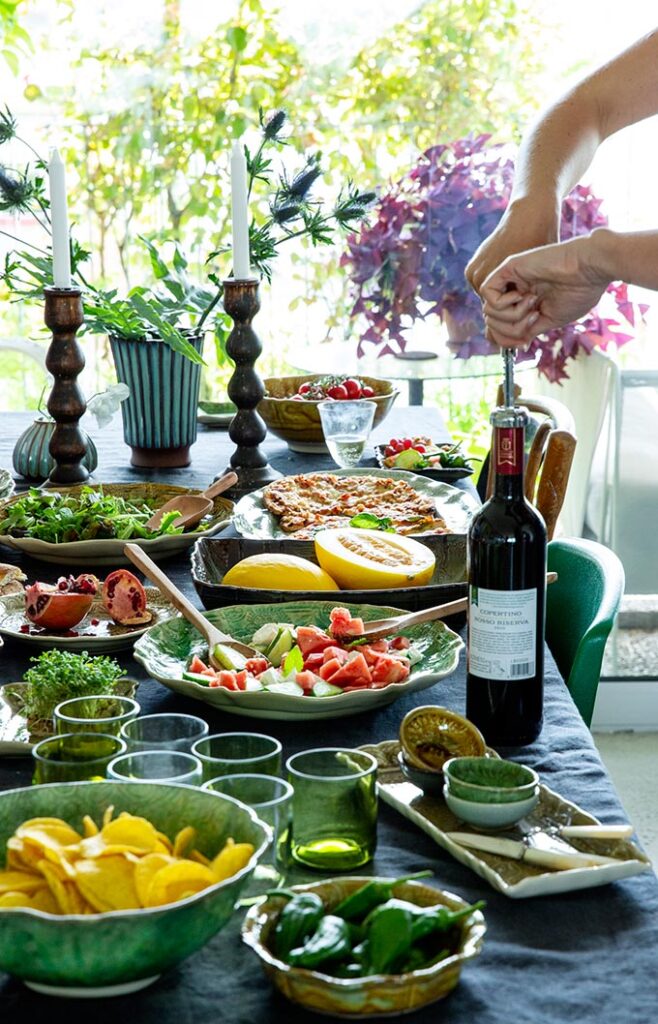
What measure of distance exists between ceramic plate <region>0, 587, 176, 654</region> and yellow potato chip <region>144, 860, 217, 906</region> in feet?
1.96

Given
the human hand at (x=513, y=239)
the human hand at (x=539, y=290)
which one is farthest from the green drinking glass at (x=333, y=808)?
the human hand at (x=513, y=239)

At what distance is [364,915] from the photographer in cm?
74

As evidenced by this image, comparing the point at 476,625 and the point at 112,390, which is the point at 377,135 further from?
the point at 476,625

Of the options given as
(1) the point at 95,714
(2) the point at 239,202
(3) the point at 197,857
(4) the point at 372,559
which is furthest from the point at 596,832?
(2) the point at 239,202

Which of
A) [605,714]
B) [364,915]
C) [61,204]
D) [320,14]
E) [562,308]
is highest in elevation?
[320,14]

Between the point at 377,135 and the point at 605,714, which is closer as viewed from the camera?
the point at 605,714

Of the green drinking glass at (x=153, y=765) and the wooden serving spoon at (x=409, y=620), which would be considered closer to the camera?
the green drinking glass at (x=153, y=765)

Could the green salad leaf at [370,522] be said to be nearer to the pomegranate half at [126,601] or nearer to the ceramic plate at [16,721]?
the pomegranate half at [126,601]

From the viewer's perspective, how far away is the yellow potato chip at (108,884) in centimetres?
72

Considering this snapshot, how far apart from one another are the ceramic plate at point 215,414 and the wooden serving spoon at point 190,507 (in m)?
0.90

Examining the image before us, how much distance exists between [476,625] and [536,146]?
1126mm

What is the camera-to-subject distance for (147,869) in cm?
73

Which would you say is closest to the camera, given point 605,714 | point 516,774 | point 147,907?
point 147,907

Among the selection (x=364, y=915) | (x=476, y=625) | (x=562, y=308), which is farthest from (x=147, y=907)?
(x=562, y=308)
